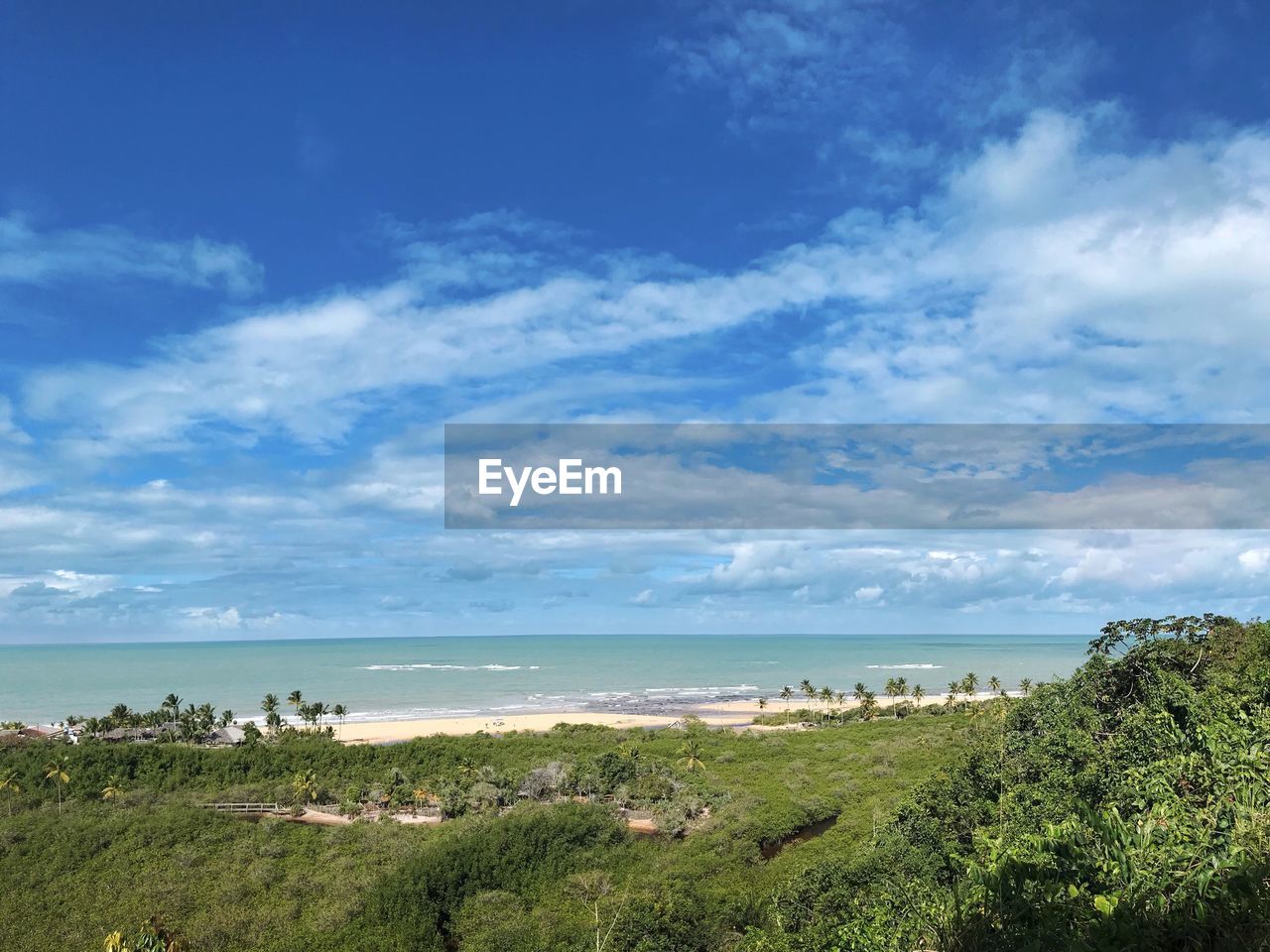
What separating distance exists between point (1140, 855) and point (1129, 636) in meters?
17.7

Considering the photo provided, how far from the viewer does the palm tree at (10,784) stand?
39.7m

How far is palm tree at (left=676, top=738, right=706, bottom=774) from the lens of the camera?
4569cm

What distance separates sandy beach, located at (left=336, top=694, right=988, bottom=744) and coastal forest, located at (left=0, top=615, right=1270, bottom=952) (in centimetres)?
2042

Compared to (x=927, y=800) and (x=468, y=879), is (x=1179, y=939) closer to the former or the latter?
(x=927, y=800)

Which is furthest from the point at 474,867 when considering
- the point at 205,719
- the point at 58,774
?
the point at 205,719

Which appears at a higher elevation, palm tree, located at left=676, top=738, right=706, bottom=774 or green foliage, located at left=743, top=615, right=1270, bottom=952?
green foliage, located at left=743, top=615, right=1270, bottom=952

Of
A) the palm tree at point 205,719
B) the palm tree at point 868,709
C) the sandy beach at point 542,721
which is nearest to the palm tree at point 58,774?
the palm tree at point 205,719

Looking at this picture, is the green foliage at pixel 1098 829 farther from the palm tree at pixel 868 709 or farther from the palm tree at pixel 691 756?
the palm tree at pixel 868 709

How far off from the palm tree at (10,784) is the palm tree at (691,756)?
3519cm

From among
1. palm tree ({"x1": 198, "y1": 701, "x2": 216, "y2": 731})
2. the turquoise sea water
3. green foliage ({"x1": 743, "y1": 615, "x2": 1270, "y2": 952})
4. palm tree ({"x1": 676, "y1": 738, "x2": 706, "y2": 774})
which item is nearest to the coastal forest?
green foliage ({"x1": 743, "y1": 615, "x2": 1270, "y2": 952})

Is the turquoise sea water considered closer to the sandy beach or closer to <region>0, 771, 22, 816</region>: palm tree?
the sandy beach

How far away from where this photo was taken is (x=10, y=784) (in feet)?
134

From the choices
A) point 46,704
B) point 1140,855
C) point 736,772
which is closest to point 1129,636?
point 1140,855

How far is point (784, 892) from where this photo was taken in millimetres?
19328
